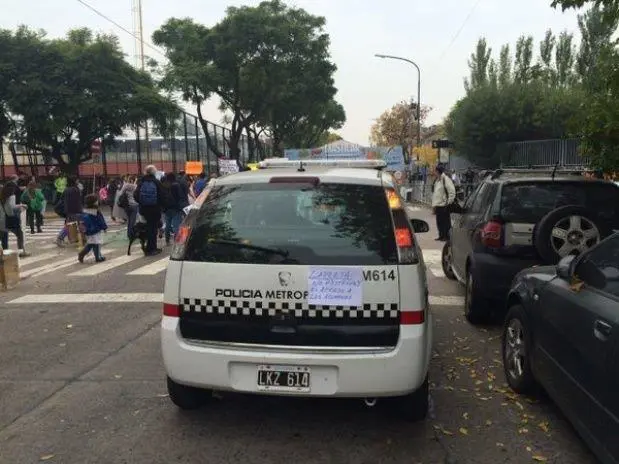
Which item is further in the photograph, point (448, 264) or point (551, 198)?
point (448, 264)

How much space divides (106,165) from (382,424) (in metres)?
29.7

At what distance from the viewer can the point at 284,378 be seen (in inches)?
139

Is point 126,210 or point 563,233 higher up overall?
point 563,233

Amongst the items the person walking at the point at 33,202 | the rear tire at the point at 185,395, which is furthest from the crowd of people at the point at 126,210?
the rear tire at the point at 185,395

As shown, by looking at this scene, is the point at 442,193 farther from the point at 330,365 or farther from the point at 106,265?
the point at 330,365

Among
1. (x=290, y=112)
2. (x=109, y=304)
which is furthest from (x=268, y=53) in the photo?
(x=109, y=304)

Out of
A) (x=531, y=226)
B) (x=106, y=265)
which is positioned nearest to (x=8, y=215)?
(x=106, y=265)

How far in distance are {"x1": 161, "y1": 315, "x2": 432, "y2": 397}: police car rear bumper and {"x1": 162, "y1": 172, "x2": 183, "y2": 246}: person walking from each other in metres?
9.15

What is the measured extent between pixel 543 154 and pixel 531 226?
697 inches

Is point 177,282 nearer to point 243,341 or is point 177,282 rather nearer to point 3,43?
point 243,341

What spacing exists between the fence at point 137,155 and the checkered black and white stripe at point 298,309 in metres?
21.5

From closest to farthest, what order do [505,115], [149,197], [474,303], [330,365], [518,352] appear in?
1. [330,365]
2. [518,352]
3. [474,303]
4. [149,197]
5. [505,115]

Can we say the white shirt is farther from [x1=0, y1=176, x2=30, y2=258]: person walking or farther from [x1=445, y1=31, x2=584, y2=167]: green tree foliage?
[x1=445, y1=31, x2=584, y2=167]: green tree foliage

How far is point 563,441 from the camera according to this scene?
371cm
